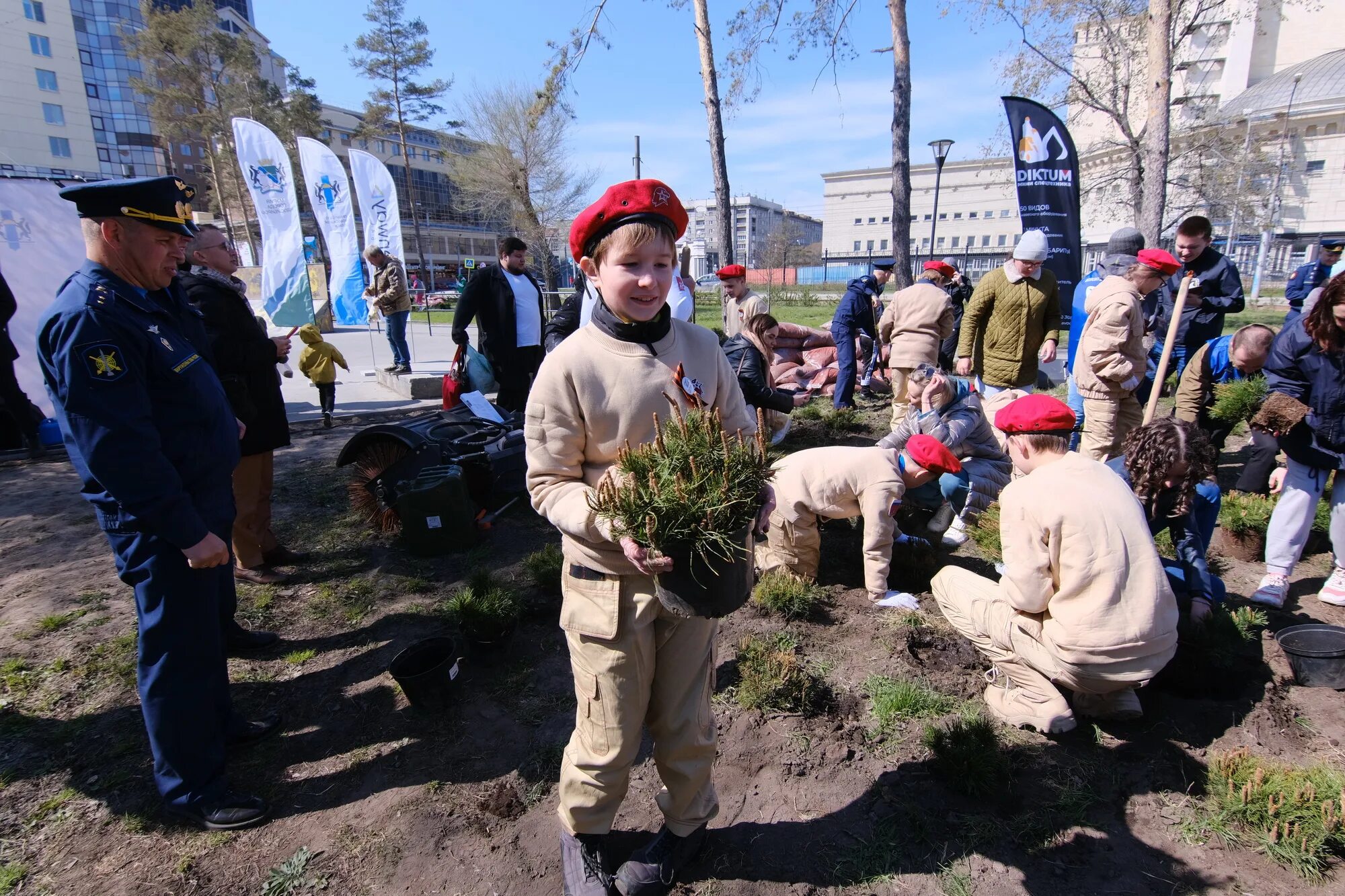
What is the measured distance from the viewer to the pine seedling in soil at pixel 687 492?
153cm

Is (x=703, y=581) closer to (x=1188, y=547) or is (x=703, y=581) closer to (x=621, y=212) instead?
(x=621, y=212)

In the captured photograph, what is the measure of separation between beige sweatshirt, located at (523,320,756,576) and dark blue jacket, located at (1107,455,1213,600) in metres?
2.82

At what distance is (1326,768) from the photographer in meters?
2.40

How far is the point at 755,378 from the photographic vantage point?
5320mm

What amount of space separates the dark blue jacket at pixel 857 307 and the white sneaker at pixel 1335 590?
17.1 ft

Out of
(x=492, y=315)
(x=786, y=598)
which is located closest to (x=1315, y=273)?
(x=786, y=598)

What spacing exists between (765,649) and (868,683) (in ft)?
1.67

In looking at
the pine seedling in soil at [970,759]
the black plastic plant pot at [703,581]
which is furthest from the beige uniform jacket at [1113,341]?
the black plastic plant pot at [703,581]

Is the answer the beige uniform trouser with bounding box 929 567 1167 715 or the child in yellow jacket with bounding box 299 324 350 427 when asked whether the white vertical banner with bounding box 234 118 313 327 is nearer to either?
the child in yellow jacket with bounding box 299 324 350 427

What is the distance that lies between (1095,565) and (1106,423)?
115 inches

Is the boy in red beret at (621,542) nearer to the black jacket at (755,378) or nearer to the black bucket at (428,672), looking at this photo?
the black bucket at (428,672)

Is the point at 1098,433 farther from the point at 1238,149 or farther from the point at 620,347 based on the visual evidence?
the point at 1238,149

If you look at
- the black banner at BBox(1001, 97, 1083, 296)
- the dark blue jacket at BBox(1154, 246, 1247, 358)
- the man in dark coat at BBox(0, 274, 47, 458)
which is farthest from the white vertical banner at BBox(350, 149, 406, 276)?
the dark blue jacket at BBox(1154, 246, 1247, 358)

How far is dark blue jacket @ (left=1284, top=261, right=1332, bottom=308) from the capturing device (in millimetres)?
7535
